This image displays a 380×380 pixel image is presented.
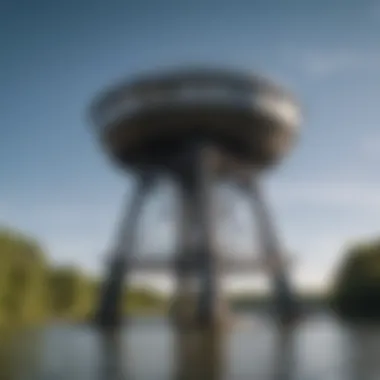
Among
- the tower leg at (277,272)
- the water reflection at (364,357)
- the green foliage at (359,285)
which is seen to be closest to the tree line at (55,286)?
the green foliage at (359,285)

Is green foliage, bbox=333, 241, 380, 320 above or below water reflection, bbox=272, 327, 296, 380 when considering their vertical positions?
above

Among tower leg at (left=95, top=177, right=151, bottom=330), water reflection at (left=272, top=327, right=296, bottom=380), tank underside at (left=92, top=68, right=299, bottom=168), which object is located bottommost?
water reflection at (left=272, top=327, right=296, bottom=380)

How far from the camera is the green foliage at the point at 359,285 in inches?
1519

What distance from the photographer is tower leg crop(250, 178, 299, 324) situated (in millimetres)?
29861

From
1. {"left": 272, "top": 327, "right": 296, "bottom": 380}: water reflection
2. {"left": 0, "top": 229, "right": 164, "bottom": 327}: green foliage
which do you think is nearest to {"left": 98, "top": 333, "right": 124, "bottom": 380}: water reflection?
{"left": 272, "top": 327, "right": 296, "bottom": 380}: water reflection

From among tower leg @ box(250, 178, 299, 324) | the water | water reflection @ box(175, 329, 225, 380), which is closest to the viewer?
water reflection @ box(175, 329, 225, 380)

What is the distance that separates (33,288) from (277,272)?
17.7 meters

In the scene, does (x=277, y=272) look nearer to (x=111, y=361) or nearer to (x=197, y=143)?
(x=197, y=143)

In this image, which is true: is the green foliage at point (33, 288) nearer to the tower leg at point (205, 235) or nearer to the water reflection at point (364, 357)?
the tower leg at point (205, 235)

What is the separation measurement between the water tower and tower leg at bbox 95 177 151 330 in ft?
0.15

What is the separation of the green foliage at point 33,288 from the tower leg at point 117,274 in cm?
762

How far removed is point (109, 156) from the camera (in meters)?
32.3

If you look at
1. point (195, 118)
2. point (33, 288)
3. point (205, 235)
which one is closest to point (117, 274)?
point (205, 235)

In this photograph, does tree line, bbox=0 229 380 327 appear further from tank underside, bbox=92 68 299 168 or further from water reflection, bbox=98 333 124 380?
water reflection, bbox=98 333 124 380
